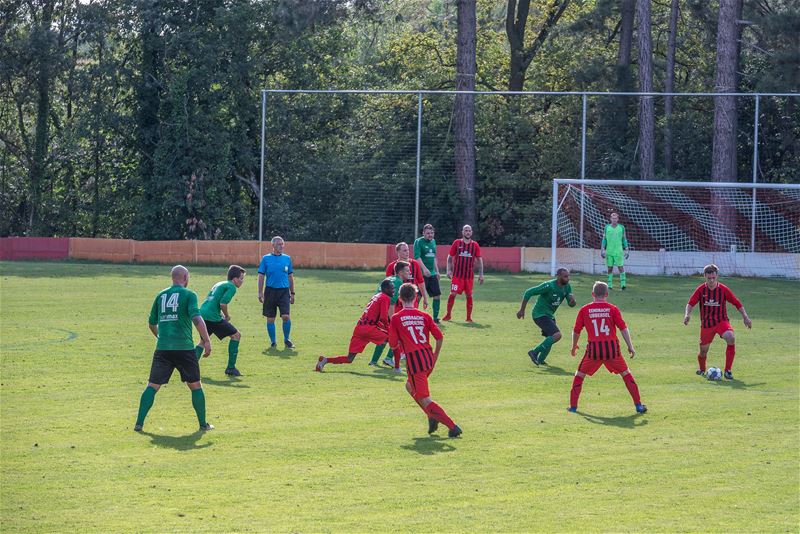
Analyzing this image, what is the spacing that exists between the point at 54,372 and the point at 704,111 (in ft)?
96.7

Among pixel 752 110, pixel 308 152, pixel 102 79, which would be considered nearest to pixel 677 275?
pixel 752 110

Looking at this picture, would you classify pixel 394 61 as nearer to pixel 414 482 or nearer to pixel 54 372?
pixel 54 372

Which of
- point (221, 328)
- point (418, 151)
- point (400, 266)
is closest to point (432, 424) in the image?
point (400, 266)

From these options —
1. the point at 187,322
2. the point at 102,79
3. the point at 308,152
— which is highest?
the point at 102,79

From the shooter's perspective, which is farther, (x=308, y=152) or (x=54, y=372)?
(x=308, y=152)

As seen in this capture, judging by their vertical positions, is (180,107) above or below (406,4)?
below

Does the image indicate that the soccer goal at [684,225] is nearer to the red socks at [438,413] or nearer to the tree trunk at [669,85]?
the tree trunk at [669,85]

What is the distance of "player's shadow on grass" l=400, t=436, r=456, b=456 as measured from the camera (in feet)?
41.2

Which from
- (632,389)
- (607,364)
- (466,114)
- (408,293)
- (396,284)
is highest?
→ (466,114)

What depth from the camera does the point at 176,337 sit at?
516 inches

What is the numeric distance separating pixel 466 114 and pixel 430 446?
2898 centimetres

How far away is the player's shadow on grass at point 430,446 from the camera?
494 inches

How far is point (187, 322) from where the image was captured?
13.2 m

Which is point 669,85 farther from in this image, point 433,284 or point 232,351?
point 232,351
